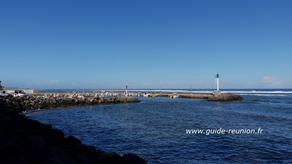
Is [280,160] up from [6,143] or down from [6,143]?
down

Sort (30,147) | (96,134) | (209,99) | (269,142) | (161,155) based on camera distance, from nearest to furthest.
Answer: (30,147), (161,155), (269,142), (96,134), (209,99)

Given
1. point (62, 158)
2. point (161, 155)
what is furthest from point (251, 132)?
Answer: point (62, 158)

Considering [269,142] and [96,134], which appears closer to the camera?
[269,142]

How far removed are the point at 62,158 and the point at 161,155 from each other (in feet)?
27.8

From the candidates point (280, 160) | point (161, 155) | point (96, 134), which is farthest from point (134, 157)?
point (96, 134)

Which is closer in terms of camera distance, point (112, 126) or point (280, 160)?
point (280, 160)

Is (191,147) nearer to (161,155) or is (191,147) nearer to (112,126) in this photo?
(161,155)

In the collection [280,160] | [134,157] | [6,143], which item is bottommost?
[280,160]

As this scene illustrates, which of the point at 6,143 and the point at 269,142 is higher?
the point at 6,143

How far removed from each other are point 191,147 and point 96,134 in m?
8.22

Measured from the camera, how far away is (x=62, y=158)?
1050cm

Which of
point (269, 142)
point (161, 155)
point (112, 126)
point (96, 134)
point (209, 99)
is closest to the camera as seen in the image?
point (161, 155)

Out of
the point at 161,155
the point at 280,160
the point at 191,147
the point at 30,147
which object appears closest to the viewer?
the point at 30,147

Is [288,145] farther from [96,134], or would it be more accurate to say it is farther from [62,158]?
[62,158]
